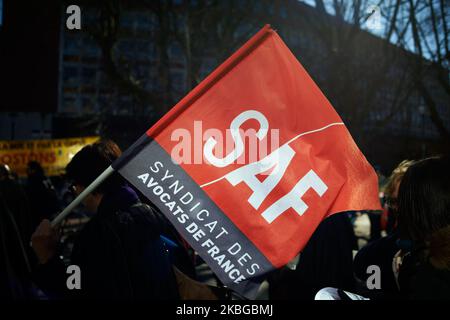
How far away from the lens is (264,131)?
1.92 metres

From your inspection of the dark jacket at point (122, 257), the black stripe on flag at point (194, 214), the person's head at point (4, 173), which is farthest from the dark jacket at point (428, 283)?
the person's head at point (4, 173)

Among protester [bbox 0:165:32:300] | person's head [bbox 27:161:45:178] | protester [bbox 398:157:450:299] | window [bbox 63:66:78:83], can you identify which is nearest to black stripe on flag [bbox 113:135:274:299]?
protester [bbox 398:157:450:299]

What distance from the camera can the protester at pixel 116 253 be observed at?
1.90 metres

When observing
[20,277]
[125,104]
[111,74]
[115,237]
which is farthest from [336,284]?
[125,104]

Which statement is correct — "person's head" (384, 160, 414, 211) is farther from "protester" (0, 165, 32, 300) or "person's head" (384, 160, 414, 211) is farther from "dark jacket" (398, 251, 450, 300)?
"protester" (0, 165, 32, 300)

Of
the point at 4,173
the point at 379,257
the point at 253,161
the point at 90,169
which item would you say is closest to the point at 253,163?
the point at 253,161

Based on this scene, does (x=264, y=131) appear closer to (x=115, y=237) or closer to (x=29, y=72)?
(x=115, y=237)

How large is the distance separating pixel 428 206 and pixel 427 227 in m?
0.08

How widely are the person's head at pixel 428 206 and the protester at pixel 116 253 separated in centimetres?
104

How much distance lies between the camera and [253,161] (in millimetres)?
1912

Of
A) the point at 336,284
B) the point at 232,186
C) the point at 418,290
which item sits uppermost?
Result: the point at 232,186
